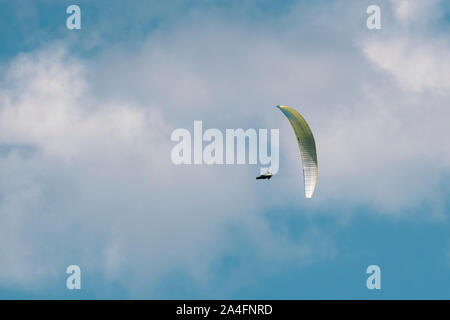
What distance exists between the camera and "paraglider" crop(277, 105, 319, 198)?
15200cm

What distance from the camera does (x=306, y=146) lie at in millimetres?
155250

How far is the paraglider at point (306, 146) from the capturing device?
499ft
